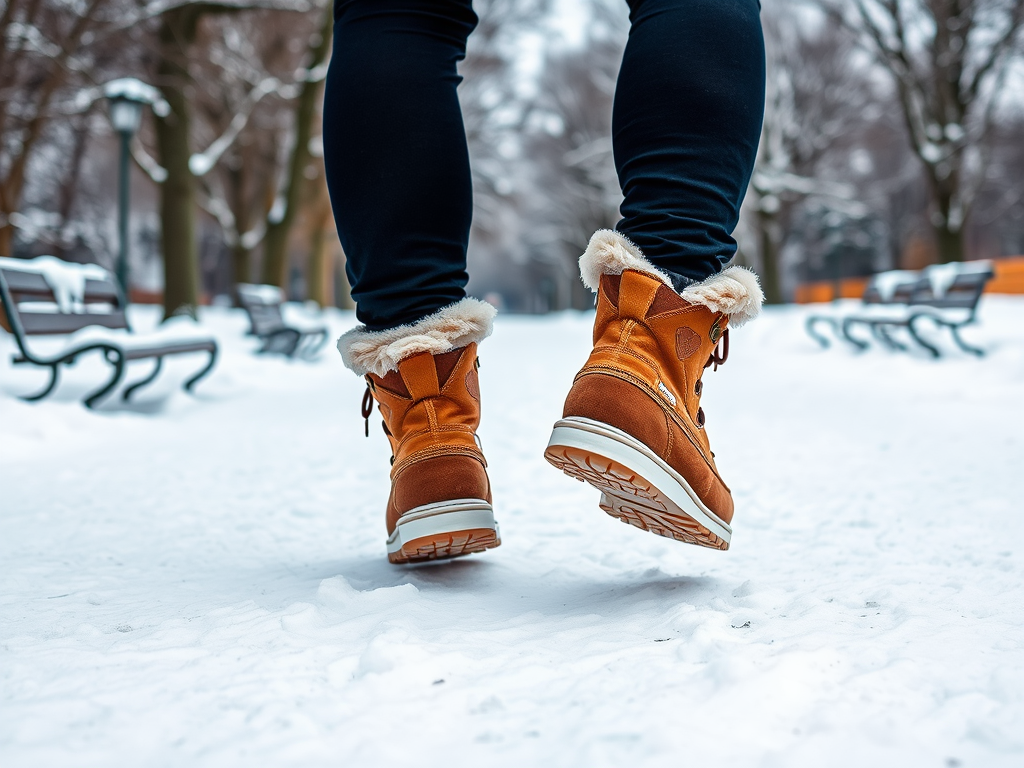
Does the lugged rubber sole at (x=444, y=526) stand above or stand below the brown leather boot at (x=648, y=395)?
below

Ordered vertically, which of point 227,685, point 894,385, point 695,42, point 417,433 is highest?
point 695,42

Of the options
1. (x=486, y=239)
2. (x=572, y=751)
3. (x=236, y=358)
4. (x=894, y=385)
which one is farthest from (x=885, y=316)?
(x=486, y=239)

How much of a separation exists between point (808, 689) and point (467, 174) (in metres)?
0.86

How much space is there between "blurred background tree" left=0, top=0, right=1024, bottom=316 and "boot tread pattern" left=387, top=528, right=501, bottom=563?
8.90 meters

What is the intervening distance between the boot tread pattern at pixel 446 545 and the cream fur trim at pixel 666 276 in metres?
0.42

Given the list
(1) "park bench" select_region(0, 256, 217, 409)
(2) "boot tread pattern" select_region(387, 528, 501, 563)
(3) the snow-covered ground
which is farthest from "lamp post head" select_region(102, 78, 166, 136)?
(2) "boot tread pattern" select_region(387, 528, 501, 563)

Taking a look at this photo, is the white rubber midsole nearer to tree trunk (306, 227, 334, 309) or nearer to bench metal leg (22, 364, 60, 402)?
bench metal leg (22, 364, 60, 402)

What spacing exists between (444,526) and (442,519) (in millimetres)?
11

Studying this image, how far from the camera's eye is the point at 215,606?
1166 mm

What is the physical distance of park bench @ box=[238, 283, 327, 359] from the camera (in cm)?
750

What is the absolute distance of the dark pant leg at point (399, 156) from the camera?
1179 millimetres

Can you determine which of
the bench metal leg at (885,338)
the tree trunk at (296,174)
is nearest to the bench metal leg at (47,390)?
the bench metal leg at (885,338)

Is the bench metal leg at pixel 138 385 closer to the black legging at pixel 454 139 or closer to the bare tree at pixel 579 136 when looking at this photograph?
the black legging at pixel 454 139

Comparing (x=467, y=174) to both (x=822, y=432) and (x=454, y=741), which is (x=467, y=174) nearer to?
(x=454, y=741)
